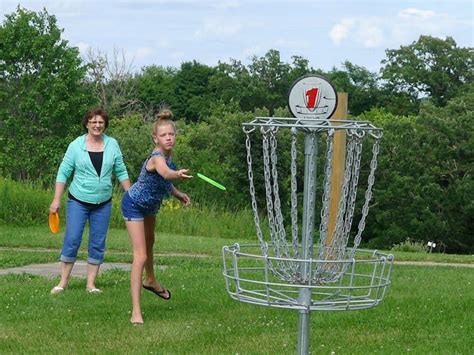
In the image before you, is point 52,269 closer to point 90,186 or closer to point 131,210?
point 90,186

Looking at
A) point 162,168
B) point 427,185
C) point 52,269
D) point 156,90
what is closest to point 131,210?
point 162,168

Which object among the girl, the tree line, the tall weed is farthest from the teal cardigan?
the tree line

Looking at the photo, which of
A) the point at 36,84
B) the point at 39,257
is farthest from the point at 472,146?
the point at 39,257

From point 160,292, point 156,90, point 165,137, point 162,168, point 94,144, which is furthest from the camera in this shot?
point 156,90

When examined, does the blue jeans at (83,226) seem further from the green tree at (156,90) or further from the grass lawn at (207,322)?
the green tree at (156,90)

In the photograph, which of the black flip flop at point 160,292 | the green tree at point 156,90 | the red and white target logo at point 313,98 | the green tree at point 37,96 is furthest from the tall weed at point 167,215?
the green tree at point 156,90

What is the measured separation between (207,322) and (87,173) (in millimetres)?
2249

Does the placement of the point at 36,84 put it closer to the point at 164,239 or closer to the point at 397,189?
the point at 397,189

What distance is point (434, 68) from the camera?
258 ft

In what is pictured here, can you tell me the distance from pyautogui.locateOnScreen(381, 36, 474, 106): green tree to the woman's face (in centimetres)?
6954

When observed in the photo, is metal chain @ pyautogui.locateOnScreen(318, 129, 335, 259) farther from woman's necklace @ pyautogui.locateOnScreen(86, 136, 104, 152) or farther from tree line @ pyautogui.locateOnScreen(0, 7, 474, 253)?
tree line @ pyautogui.locateOnScreen(0, 7, 474, 253)

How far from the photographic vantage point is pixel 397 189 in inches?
1806

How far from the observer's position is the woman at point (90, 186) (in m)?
9.23

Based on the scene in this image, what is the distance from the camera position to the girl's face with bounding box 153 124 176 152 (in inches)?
300
